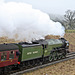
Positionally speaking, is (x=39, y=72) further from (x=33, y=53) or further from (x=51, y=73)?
(x=33, y=53)

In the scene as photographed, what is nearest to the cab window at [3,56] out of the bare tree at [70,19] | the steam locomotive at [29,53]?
the steam locomotive at [29,53]

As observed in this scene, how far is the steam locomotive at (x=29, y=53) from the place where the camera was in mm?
11242

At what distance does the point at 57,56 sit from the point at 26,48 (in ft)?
22.7

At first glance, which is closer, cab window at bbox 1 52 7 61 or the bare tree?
cab window at bbox 1 52 7 61

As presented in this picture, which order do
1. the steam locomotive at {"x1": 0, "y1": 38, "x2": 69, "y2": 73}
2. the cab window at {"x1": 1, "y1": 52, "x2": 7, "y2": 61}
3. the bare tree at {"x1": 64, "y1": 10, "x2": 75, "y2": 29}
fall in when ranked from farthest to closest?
the bare tree at {"x1": 64, "y1": 10, "x2": 75, "y2": 29}
the steam locomotive at {"x1": 0, "y1": 38, "x2": 69, "y2": 73}
the cab window at {"x1": 1, "y1": 52, "x2": 7, "y2": 61}

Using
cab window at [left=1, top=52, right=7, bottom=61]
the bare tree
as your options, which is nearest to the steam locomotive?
cab window at [left=1, top=52, right=7, bottom=61]

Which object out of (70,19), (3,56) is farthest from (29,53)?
(70,19)

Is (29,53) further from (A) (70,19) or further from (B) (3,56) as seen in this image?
(A) (70,19)

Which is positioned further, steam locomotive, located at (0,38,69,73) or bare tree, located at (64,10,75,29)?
bare tree, located at (64,10,75,29)

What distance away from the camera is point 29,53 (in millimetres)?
13328

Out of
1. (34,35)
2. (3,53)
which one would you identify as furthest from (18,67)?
(34,35)

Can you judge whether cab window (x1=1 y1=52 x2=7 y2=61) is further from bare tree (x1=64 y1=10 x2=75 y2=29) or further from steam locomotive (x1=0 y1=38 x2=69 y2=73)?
bare tree (x1=64 y1=10 x2=75 y2=29)

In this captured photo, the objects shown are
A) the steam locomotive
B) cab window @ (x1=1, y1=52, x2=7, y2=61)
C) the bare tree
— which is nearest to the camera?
cab window @ (x1=1, y1=52, x2=7, y2=61)

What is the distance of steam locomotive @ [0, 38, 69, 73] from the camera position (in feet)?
36.9
